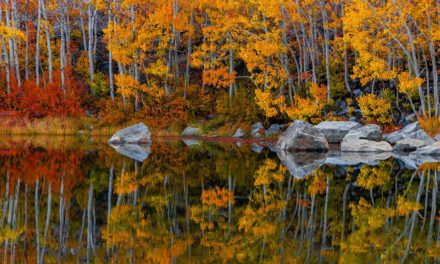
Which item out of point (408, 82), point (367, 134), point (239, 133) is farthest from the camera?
point (239, 133)

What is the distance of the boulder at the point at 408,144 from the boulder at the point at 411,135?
8.7 inches

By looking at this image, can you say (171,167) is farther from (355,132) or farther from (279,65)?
(279,65)

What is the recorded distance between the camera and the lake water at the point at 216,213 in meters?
7.11

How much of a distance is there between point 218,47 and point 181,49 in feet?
16.6

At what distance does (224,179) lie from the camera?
14.3m

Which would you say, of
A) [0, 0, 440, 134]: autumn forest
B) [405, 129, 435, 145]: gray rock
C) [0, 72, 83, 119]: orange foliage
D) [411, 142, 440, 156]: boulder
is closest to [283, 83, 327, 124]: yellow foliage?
[0, 0, 440, 134]: autumn forest

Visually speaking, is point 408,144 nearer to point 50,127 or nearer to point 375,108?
point 375,108

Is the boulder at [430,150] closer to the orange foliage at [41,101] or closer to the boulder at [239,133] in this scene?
the boulder at [239,133]

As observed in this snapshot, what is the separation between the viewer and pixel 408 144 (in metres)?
23.6

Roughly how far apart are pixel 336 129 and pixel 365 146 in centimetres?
274

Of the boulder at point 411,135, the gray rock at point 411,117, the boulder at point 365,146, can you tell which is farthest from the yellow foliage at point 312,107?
the boulder at point 365,146

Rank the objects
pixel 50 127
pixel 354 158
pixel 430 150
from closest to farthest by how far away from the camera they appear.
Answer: pixel 354 158 < pixel 430 150 < pixel 50 127

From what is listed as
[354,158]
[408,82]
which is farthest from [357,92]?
[354,158]

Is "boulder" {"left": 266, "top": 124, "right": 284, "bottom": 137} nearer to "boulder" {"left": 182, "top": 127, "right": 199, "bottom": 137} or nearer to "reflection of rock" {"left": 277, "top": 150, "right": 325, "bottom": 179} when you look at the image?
"boulder" {"left": 182, "top": 127, "right": 199, "bottom": 137}
